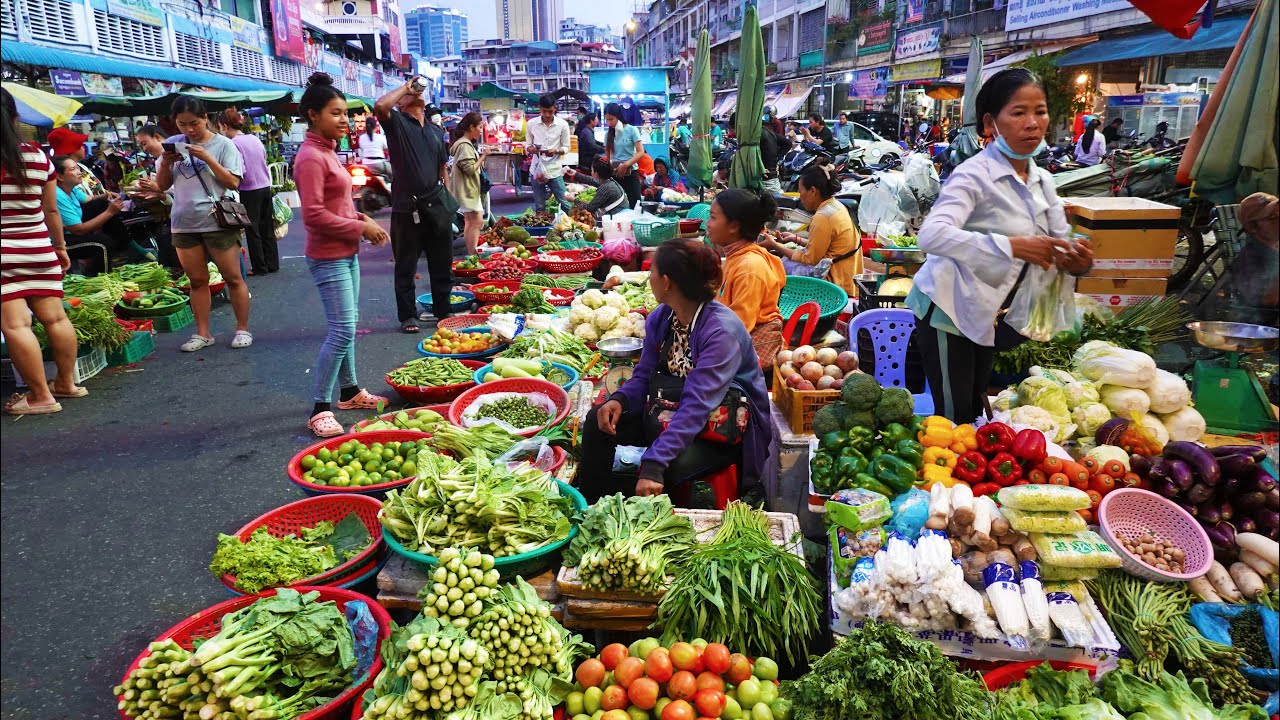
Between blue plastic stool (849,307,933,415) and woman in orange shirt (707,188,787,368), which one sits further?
blue plastic stool (849,307,933,415)

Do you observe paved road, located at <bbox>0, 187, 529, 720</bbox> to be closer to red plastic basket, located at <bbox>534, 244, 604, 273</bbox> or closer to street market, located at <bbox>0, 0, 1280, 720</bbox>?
street market, located at <bbox>0, 0, 1280, 720</bbox>

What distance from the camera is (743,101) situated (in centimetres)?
876

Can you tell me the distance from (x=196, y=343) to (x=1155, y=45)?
1969 centimetres

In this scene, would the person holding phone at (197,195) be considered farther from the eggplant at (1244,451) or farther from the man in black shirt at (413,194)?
the eggplant at (1244,451)

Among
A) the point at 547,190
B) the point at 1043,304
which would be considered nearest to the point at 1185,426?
the point at 1043,304

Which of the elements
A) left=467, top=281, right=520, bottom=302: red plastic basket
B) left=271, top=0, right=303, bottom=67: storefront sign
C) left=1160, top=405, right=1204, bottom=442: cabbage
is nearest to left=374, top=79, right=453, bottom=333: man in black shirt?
left=467, top=281, right=520, bottom=302: red plastic basket

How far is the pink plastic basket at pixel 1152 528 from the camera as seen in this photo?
274 centimetres

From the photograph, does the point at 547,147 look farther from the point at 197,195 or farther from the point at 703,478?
the point at 703,478

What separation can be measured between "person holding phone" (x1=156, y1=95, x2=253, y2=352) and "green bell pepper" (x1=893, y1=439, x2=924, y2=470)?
18.2 ft

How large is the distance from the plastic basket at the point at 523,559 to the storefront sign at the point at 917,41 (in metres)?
32.4

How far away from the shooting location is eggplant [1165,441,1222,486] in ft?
9.77

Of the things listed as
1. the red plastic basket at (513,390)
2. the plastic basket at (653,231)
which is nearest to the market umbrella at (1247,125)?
the red plastic basket at (513,390)

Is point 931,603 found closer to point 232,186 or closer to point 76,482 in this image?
point 76,482

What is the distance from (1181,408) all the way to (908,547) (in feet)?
7.73
